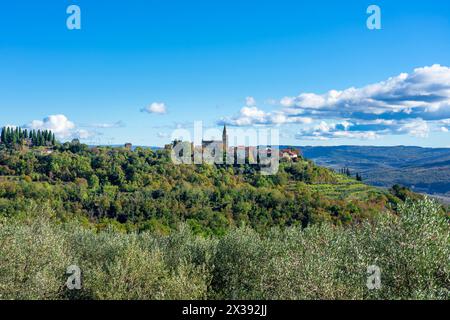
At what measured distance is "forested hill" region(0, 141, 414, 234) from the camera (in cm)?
6919

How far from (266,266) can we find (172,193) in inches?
2562

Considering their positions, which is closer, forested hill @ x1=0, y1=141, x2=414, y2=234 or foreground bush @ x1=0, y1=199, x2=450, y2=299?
foreground bush @ x1=0, y1=199, x2=450, y2=299

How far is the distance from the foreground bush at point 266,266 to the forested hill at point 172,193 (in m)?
32.8

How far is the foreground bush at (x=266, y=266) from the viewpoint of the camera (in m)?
14.6

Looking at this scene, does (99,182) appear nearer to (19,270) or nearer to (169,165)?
(169,165)

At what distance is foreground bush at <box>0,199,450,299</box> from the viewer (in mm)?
14594

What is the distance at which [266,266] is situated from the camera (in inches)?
787

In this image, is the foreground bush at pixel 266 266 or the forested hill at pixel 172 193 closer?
the foreground bush at pixel 266 266

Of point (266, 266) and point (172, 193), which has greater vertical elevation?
point (266, 266)

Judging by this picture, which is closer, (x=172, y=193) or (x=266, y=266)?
(x=266, y=266)

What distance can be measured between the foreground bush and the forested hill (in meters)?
32.8

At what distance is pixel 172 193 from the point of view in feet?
274
